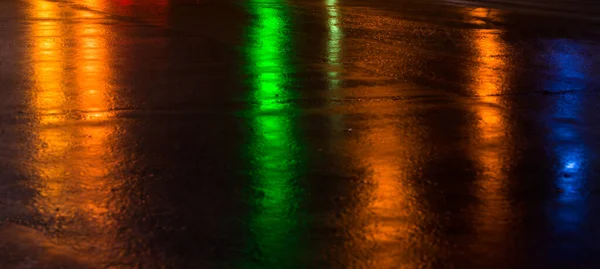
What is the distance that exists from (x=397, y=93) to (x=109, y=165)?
3754mm

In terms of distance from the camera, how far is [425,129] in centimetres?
754

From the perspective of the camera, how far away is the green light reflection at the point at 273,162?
472cm

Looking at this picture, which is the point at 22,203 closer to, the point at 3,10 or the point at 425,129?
the point at 425,129

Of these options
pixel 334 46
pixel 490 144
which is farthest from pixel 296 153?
pixel 334 46

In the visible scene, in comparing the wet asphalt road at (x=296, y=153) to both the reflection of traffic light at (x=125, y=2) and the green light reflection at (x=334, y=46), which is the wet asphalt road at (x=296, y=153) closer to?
the green light reflection at (x=334, y=46)

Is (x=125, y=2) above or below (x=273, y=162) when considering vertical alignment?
below

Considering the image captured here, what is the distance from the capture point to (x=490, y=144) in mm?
7059

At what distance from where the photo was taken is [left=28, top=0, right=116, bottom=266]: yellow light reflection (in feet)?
16.2

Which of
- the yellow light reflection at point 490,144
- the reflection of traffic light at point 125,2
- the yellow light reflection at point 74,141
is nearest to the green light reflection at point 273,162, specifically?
the yellow light reflection at point 74,141

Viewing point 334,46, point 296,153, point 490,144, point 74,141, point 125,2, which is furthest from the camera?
point 125,2

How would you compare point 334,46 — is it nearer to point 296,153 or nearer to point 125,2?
point 296,153

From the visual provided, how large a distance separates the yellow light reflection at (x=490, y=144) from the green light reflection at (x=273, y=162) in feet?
3.41

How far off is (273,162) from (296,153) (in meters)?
0.30

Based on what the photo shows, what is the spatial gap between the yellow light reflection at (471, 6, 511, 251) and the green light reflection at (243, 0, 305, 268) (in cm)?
104
